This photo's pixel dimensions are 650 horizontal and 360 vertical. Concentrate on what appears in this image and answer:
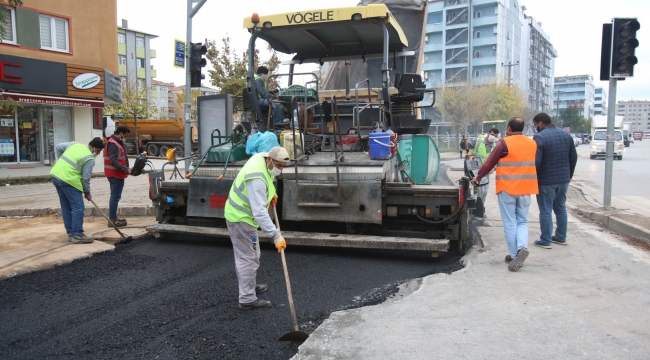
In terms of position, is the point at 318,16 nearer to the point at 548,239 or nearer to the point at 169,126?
the point at 548,239

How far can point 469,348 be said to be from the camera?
328 centimetres

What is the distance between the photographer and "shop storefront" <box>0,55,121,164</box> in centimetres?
1672

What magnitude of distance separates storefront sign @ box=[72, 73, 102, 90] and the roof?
14003mm

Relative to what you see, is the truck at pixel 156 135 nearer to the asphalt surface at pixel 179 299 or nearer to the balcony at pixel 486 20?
the asphalt surface at pixel 179 299

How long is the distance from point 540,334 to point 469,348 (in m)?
0.61

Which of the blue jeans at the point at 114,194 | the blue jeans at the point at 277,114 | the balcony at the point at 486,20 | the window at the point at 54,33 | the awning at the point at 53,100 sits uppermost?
the balcony at the point at 486,20

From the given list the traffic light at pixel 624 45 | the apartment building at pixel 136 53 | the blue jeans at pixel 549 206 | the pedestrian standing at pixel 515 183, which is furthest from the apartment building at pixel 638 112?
the pedestrian standing at pixel 515 183

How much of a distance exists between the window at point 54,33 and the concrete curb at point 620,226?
17.7m

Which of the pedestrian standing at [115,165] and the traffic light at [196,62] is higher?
the traffic light at [196,62]

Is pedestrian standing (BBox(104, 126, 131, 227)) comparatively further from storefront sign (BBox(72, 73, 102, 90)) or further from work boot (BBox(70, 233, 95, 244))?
storefront sign (BBox(72, 73, 102, 90))

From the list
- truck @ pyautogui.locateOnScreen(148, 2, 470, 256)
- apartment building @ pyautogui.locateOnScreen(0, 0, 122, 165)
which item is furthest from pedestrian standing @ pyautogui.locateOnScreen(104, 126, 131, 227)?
apartment building @ pyautogui.locateOnScreen(0, 0, 122, 165)

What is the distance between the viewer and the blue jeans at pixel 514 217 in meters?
5.25

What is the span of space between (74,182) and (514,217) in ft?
17.7

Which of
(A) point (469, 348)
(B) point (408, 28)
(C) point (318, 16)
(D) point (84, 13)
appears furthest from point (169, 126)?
(A) point (469, 348)
